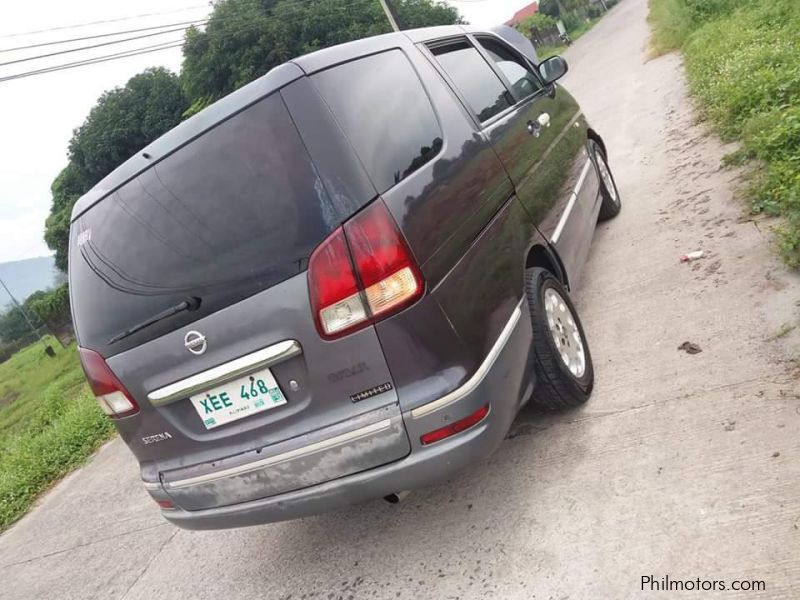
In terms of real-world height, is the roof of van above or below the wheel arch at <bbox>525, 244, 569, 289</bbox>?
above

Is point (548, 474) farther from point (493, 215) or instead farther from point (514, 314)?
point (493, 215)

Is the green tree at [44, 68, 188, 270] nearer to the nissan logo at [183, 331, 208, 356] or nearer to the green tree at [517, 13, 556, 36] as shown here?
the green tree at [517, 13, 556, 36]

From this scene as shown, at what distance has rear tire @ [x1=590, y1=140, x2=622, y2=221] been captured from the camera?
4.75m

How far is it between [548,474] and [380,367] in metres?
0.99

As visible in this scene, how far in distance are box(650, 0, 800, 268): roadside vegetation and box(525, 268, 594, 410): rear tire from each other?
119 cm

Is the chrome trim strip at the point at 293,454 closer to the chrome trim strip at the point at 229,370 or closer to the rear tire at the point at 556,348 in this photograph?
the chrome trim strip at the point at 229,370

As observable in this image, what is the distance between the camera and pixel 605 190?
479cm

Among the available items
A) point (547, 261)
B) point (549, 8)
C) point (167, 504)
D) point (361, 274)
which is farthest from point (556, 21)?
point (167, 504)

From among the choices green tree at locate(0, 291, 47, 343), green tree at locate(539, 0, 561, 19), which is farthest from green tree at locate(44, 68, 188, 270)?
green tree at locate(539, 0, 561, 19)

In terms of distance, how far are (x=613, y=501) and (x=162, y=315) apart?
1745 mm

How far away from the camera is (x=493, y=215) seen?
2.54 meters

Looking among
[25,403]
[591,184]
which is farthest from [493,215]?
[25,403]

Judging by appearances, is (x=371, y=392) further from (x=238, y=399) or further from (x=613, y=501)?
(x=613, y=501)

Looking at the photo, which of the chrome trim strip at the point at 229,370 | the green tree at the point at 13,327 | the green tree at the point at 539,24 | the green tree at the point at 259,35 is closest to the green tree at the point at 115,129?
the green tree at the point at 259,35
